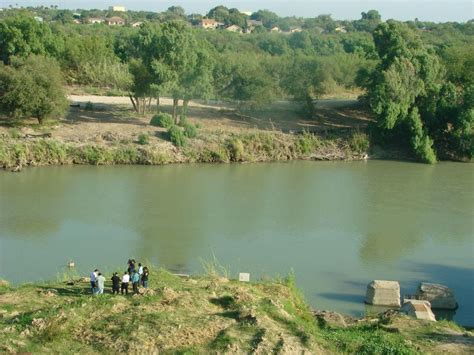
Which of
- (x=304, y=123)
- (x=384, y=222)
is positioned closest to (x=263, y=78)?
(x=304, y=123)

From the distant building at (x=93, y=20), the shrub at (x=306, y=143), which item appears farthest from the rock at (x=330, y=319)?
the distant building at (x=93, y=20)

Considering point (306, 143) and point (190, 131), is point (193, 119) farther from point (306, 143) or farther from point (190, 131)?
point (306, 143)

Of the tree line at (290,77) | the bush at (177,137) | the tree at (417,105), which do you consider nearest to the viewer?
the bush at (177,137)

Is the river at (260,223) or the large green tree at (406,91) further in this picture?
the large green tree at (406,91)

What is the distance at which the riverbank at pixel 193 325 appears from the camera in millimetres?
13086

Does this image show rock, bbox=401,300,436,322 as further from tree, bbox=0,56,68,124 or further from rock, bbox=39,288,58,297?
tree, bbox=0,56,68,124

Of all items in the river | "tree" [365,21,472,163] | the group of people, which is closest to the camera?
the group of people

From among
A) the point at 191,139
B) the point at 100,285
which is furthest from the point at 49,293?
the point at 191,139

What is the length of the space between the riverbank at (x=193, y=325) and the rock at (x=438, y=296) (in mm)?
2530

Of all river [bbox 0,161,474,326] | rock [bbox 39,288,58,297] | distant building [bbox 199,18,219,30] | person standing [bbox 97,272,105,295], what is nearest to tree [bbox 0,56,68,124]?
river [bbox 0,161,474,326]

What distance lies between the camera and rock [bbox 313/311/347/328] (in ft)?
52.6

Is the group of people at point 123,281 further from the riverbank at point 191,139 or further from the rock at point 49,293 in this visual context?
the riverbank at point 191,139

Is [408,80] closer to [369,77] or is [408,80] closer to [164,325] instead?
[369,77]

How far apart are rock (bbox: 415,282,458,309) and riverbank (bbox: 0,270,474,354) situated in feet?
8.30
